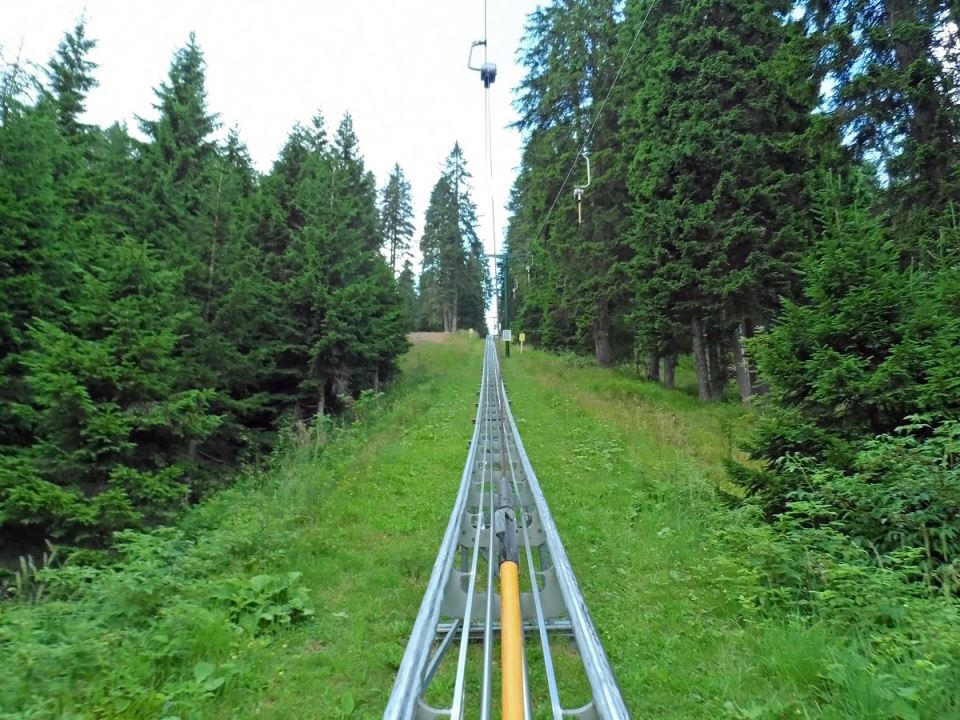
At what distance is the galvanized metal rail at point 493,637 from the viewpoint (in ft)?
8.93

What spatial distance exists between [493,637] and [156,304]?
31.0ft

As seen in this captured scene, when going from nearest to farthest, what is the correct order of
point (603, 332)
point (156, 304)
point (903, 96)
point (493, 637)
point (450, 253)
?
point (493, 637) → point (903, 96) → point (156, 304) → point (603, 332) → point (450, 253)

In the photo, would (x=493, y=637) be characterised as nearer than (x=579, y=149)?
Yes

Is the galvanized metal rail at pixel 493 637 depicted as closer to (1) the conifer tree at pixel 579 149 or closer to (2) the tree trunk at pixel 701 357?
(2) the tree trunk at pixel 701 357

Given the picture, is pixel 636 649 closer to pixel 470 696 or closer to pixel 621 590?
pixel 621 590

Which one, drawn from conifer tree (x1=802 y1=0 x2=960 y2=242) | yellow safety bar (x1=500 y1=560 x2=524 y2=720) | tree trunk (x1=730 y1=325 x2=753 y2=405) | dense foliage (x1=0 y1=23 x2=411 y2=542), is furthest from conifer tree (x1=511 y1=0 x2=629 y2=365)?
yellow safety bar (x1=500 y1=560 x2=524 y2=720)

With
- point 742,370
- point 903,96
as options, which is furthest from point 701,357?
point 903,96

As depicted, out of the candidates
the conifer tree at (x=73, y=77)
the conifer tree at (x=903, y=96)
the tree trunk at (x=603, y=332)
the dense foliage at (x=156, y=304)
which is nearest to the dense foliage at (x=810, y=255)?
the conifer tree at (x=903, y=96)

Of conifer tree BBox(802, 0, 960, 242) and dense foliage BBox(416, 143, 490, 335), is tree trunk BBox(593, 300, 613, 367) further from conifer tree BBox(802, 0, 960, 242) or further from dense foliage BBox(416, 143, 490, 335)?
dense foliage BBox(416, 143, 490, 335)

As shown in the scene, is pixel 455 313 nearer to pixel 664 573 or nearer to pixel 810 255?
pixel 810 255

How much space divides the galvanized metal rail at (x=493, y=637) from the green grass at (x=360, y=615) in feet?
1.47

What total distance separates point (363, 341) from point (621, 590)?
16.4 m

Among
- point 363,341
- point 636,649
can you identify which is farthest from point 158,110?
point 636,649

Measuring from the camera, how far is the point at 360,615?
4.79 metres
